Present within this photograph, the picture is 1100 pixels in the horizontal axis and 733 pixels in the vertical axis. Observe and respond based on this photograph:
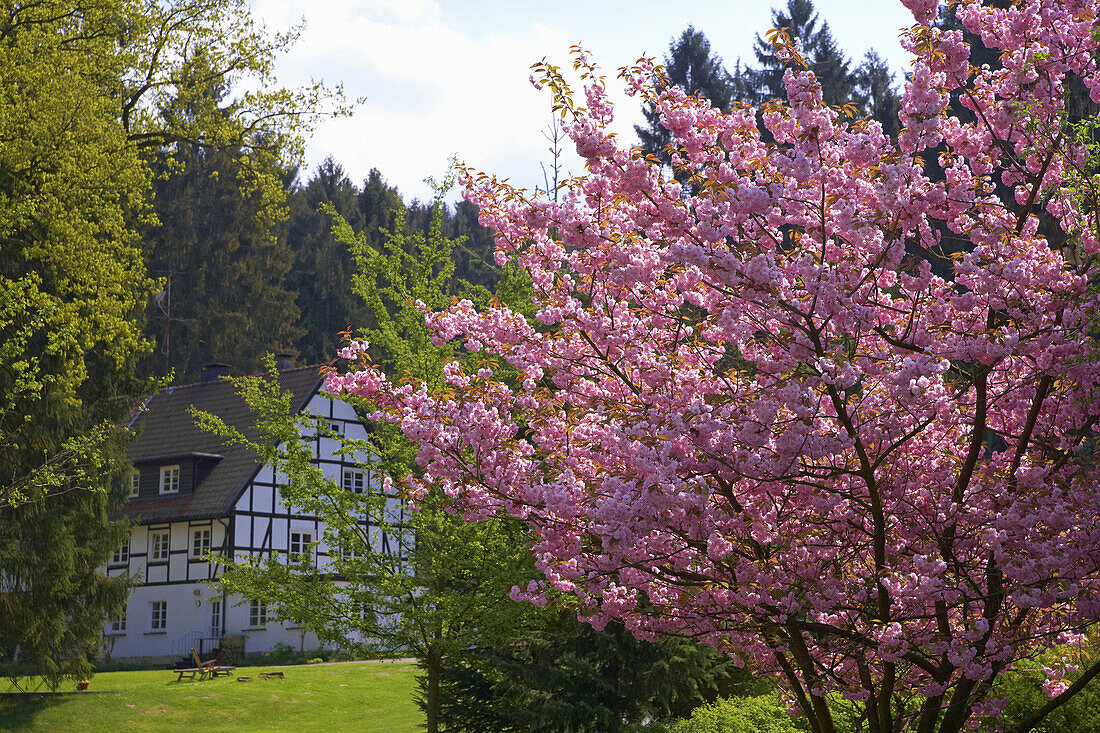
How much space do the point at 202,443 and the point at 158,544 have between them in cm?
341

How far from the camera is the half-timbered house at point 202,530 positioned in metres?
31.0

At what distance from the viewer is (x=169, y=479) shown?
33812mm

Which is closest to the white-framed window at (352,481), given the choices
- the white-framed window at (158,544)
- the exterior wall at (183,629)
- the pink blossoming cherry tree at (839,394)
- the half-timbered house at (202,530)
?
the half-timbered house at (202,530)

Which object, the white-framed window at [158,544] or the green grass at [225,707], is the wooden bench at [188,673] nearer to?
the green grass at [225,707]

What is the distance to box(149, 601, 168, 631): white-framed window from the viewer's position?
3184 centimetres

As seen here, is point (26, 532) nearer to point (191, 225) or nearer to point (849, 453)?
point (849, 453)

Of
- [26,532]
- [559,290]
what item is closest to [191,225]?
[26,532]

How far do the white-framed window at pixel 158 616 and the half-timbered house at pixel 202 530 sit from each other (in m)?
0.03

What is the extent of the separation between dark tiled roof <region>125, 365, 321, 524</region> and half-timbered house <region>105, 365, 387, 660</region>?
45mm

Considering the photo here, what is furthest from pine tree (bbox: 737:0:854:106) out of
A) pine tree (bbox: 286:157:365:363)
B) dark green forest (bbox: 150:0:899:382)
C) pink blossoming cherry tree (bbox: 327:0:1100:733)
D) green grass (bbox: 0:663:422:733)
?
pink blossoming cherry tree (bbox: 327:0:1100:733)

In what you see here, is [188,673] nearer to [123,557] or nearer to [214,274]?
[123,557]

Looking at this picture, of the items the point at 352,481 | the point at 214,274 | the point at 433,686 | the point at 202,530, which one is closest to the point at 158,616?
the point at 202,530

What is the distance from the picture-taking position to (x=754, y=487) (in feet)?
19.2

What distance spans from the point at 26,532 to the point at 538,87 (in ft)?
54.6
